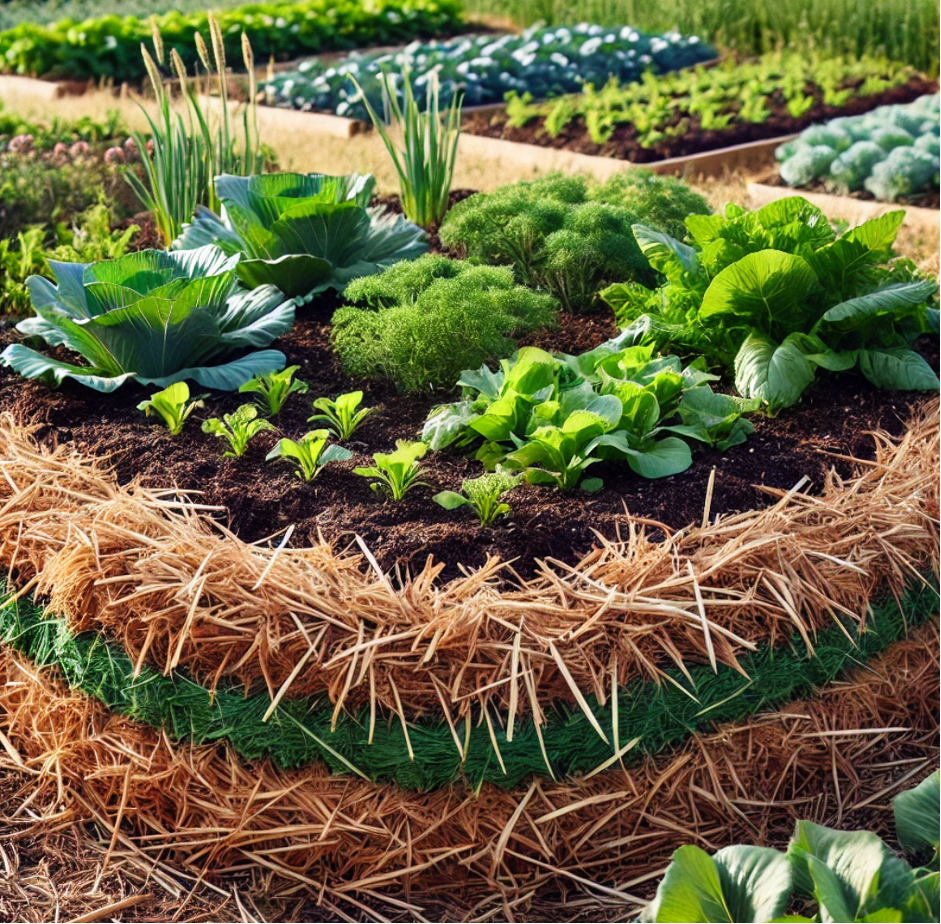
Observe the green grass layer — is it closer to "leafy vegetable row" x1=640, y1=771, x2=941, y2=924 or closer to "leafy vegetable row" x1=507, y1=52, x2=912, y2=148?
"leafy vegetable row" x1=640, y1=771, x2=941, y2=924

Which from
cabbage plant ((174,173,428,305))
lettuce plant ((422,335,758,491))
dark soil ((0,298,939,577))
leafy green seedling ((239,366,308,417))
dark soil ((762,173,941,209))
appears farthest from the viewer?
dark soil ((762,173,941,209))

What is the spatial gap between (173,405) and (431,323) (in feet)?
2.11

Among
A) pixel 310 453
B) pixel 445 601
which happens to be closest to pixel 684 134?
pixel 310 453

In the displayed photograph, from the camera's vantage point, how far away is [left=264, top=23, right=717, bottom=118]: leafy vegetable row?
725cm

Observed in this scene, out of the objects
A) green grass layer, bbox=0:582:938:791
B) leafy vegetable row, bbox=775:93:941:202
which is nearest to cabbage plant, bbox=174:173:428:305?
green grass layer, bbox=0:582:938:791

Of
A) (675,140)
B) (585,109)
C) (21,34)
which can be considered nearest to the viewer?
(675,140)

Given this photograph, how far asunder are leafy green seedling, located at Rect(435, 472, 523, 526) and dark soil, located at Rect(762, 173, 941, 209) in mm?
3441

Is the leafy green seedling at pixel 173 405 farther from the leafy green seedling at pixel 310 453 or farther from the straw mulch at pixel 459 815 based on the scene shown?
the straw mulch at pixel 459 815

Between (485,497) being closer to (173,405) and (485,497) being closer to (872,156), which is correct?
(173,405)

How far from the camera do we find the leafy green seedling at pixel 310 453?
92.0 inches

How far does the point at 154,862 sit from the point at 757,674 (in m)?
1.15

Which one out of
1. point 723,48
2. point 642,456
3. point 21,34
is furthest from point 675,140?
point 21,34

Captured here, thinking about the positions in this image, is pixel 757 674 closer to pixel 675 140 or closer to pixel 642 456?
pixel 642 456

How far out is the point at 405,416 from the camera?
107 inches
